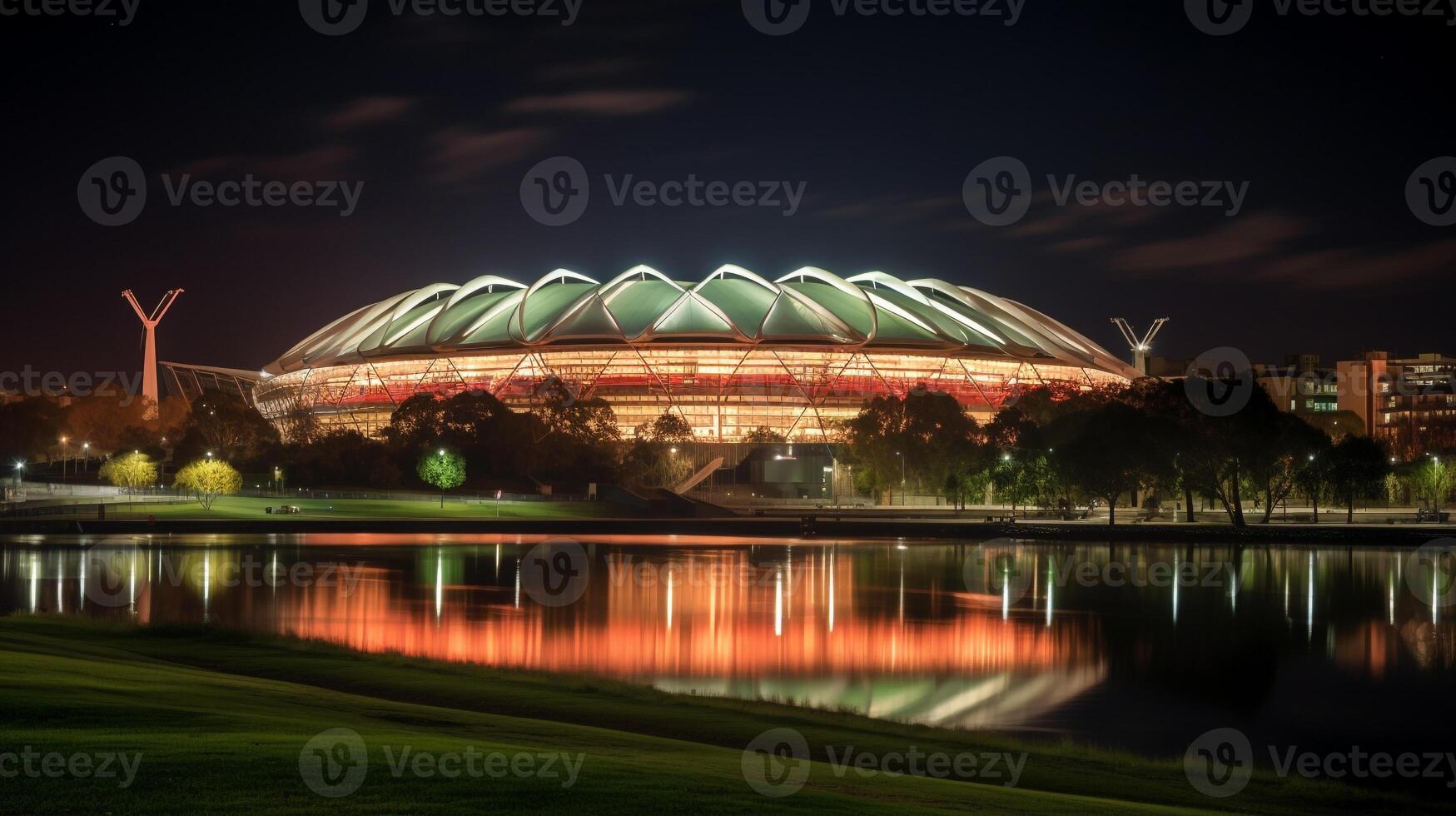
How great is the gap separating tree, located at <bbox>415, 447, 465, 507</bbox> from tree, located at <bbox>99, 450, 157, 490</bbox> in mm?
16092

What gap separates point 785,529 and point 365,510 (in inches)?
868

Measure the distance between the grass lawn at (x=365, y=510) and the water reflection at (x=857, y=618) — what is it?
17.2 m

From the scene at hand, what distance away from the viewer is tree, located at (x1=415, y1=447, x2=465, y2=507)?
8081cm

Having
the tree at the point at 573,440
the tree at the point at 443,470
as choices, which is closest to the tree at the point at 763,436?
the tree at the point at 573,440


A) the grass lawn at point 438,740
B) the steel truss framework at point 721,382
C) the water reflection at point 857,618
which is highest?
the steel truss framework at point 721,382

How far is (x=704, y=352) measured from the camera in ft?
382

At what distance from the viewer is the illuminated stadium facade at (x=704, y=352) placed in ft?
374

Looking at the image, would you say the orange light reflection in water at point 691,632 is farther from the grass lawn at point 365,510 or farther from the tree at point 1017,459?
the tree at point 1017,459

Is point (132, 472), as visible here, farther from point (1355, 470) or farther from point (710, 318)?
point (1355, 470)

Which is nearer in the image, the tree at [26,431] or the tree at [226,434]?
the tree at [226,434]

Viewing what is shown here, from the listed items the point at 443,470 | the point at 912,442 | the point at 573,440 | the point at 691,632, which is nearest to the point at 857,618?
the point at 691,632

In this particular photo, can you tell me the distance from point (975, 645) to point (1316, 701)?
6265 millimetres

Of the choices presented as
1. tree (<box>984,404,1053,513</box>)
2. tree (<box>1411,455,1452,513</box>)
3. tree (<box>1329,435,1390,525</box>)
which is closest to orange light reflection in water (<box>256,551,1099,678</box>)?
tree (<box>984,404,1053,513</box>)

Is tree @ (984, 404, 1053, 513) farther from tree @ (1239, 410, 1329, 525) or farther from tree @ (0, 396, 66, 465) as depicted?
tree @ (0, 396, 66, 465)
